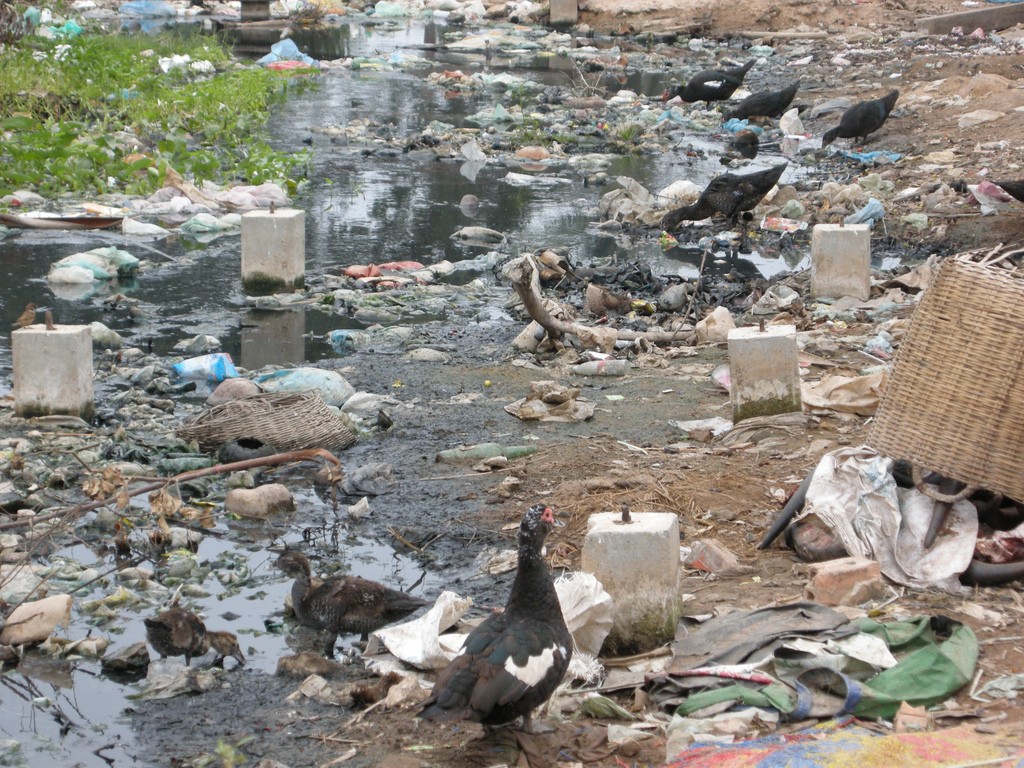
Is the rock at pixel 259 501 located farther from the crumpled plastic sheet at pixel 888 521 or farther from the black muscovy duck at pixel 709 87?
the black muscovy duck at pixel 709 87

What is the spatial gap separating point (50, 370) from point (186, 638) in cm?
246

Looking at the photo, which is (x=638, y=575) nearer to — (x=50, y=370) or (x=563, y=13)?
(x=50, y=370)

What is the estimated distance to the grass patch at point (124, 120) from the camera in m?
11.2

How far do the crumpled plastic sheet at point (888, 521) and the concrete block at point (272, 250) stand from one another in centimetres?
518

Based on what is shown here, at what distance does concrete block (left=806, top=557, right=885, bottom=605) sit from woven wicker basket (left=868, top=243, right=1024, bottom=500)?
1.50ft

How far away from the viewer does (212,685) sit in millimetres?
4043

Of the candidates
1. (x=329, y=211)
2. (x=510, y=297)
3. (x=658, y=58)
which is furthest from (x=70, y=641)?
(x=658, y=58)

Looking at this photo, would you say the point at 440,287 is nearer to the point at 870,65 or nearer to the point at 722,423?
the point at 722,423

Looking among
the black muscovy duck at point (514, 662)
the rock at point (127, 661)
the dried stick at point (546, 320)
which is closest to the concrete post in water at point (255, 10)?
the dried stick at point (546, 320)

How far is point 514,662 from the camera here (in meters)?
3.28

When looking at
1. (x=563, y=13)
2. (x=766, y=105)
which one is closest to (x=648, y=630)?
(x=766, y=105)

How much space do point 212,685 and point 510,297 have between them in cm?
535

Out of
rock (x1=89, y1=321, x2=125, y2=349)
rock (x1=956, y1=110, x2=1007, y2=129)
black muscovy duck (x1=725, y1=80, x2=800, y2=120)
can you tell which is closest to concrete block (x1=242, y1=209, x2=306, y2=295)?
rock (x1=89, y1=321, x2=125, y2=349)

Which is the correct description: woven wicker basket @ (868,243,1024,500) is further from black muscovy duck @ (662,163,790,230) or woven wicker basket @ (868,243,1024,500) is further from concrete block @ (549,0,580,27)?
concrete block @ (549,0,580,27)
